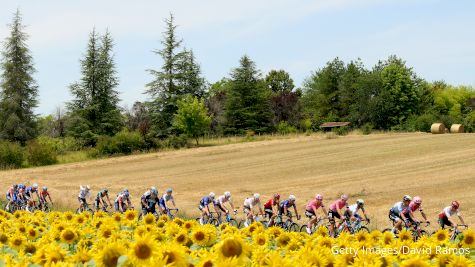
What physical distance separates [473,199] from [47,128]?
291 ft

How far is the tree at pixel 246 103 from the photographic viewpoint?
254 ft

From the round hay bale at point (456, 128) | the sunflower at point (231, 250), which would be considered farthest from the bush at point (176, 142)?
the sunflower at point (231, 250)

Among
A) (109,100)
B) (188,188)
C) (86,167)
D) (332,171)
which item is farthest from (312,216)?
(109,100)

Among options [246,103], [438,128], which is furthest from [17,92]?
[438,128]

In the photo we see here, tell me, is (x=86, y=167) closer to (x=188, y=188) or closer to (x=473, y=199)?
(x=188, y=188)

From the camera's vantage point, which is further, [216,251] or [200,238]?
[200,238]

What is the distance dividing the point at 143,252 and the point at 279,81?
12618 cm

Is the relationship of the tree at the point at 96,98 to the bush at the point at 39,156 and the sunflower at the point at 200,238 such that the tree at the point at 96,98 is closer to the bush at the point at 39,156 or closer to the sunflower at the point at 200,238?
the bush at the point at 39,156

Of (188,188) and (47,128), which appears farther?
(47,128)

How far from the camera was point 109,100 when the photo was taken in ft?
240

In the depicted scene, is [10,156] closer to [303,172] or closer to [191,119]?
[191,119]

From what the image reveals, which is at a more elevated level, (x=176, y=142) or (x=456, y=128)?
(x=176, y=142)

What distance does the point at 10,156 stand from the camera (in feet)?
183

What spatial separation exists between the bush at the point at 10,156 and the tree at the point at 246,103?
98.0ft
